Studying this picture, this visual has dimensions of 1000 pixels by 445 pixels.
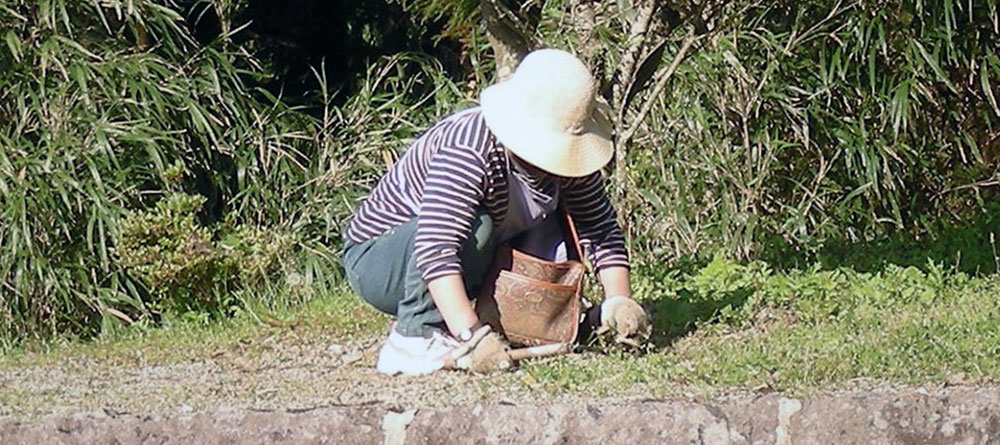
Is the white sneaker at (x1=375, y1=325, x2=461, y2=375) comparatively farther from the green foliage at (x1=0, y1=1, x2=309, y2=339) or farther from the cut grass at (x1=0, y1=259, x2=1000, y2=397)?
the green foliage at (x1=0, y1=1, x2=309, y2=339)

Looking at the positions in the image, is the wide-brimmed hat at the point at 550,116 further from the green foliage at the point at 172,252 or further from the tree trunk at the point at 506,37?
the green foliage at the point at 172,252

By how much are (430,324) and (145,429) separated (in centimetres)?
103

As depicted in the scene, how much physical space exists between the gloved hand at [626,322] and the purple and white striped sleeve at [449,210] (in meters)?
0.53

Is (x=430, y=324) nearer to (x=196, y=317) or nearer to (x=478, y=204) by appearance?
(x=478, y=204)

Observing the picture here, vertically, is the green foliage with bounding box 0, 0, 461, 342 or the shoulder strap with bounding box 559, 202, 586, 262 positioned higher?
the shoulder strap with bounding box 559, 202, 586, 262

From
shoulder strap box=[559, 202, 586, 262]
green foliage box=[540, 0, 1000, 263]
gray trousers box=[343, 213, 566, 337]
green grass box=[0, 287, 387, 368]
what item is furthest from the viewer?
green foliage box=[540, 0, 1000, 263]

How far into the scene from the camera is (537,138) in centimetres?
482

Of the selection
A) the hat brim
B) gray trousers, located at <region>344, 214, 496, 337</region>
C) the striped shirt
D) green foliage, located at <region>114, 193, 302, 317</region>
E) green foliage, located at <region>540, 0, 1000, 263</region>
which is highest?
the hat brim

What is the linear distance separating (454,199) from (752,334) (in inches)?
45.7

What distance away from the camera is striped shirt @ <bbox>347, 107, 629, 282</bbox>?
15.8 feet

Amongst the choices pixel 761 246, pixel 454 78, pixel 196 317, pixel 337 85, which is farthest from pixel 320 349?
pixel 337 85

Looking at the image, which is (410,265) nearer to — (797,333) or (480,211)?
(480,211)

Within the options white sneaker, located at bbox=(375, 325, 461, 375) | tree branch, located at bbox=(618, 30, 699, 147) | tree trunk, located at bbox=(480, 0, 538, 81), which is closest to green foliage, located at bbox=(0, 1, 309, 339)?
tree trunk, located at bbox=(480, 0, 538, 81)

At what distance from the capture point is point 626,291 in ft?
17.3
